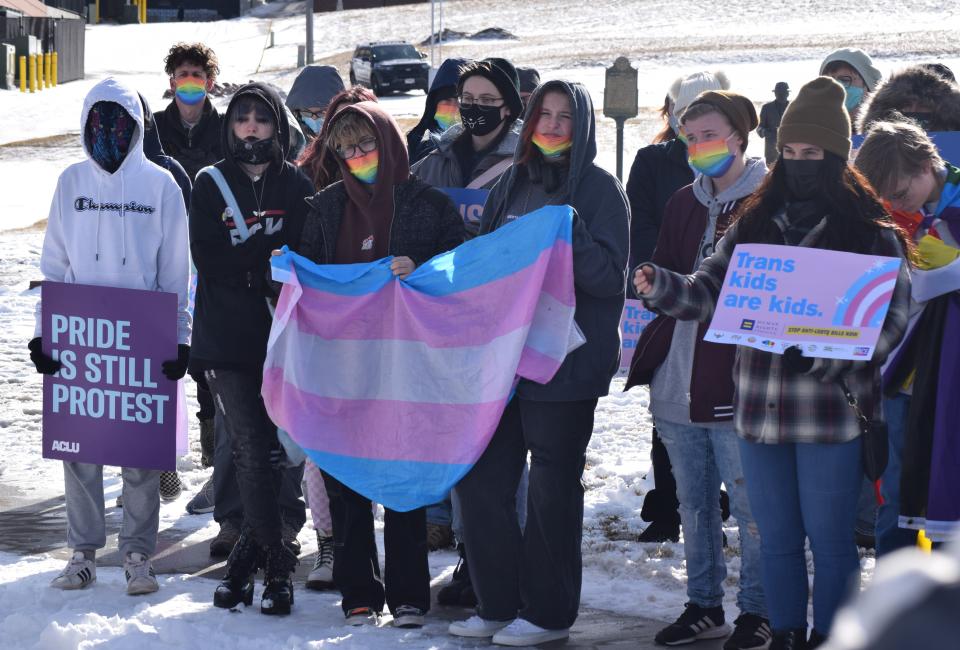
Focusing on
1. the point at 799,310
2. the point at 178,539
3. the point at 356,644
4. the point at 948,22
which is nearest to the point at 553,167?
the point at 799,310

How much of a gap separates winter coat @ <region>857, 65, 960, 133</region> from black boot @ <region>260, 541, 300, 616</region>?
2972 mm

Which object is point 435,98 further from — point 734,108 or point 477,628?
point 477,628

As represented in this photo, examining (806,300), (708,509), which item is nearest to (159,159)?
(708,509)

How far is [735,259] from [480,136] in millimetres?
1805

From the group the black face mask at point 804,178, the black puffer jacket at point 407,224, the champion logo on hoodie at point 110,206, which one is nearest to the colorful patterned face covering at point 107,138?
the champion logo on hoodie at point 110,206

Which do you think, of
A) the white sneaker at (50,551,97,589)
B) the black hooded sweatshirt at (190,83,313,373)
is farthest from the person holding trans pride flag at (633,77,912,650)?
the white sneaker at (50,551,97,589)

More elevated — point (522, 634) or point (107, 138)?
point (107, 138)

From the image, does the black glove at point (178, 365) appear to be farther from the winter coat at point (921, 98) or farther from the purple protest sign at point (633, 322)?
the winter coat at point (921, 98)

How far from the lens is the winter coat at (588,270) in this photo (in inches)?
185

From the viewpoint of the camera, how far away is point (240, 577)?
5363 millimetres

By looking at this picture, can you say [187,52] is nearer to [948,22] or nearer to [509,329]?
[509,329]

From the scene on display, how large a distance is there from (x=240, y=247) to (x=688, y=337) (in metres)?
1.80

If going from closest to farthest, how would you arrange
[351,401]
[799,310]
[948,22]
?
1. [799,310]
2. [351,401]
3. [948,22]

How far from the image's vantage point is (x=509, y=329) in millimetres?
4785
